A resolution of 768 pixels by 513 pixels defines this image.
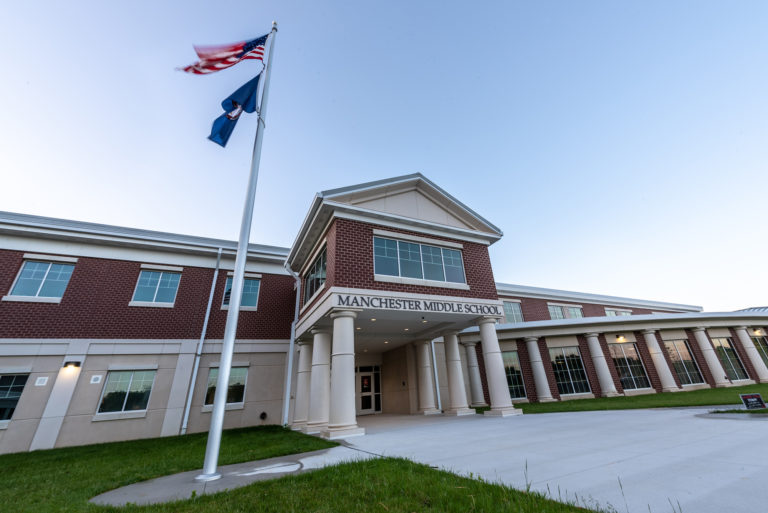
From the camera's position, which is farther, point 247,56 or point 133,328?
point 133,328

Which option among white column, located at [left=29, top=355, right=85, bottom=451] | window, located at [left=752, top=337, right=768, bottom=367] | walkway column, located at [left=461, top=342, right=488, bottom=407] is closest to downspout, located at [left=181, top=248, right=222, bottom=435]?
white column, located at [left=29, top=355, right=85, bottom=451]

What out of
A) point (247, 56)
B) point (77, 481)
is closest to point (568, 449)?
point (77, 481)

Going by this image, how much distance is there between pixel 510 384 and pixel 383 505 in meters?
18.9

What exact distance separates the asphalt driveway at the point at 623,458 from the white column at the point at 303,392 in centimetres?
534

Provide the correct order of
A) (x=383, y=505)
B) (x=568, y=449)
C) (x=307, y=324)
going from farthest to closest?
(x=307, y=324), (x=568, y=449), (x=383, y=505)

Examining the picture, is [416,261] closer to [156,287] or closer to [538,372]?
[156,287]

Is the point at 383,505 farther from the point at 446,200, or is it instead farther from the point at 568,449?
the point at 446,200

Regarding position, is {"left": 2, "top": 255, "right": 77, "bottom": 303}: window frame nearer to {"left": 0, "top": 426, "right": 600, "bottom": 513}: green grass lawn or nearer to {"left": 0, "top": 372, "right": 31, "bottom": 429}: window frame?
{"left": 0, "top": 372, "right": 31, "bottom": 429}: window frame

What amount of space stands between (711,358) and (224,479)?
93.2 feet

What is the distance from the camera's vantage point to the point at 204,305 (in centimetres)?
1523

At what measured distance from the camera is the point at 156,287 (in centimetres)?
1485

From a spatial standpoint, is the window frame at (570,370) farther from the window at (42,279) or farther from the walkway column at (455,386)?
the window at (42,279)

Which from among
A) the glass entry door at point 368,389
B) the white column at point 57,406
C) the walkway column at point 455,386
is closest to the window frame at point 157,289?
the white column at point 57,406

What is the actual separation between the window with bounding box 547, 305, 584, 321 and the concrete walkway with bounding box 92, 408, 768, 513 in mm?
18937
